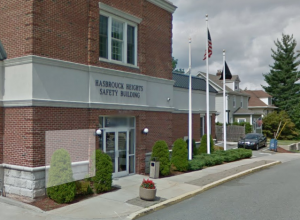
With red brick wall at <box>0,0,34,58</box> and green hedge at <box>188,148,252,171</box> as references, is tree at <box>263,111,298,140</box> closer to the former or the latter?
green hedge at <box>188,148,252,171</box>

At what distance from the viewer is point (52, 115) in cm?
1066

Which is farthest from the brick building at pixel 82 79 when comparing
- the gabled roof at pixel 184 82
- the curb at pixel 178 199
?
the gabled roof at pixel 184 82

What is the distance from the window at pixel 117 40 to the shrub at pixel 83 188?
197 inches

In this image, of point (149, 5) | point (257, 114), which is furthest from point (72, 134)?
point (257, 114)

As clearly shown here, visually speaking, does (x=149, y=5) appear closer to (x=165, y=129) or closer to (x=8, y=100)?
(x=165, y=129)

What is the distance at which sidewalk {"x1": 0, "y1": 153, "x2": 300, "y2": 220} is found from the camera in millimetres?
8680

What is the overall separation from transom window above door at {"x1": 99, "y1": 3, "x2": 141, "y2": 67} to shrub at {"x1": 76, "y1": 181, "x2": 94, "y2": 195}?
4838 millimetres

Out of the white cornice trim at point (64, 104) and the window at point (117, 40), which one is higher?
the window at point (117, 40)

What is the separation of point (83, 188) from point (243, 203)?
5299 mm

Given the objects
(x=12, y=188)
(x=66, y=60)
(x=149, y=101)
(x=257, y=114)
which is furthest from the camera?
(x=257, y=114)

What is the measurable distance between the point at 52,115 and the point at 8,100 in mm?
1542

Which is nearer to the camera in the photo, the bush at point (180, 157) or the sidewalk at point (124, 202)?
the sidewalk at point (124, 202)

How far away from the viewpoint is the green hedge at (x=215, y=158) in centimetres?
1676

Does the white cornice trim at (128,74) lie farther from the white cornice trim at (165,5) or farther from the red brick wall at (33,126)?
the white cornice trim at (165,5)
